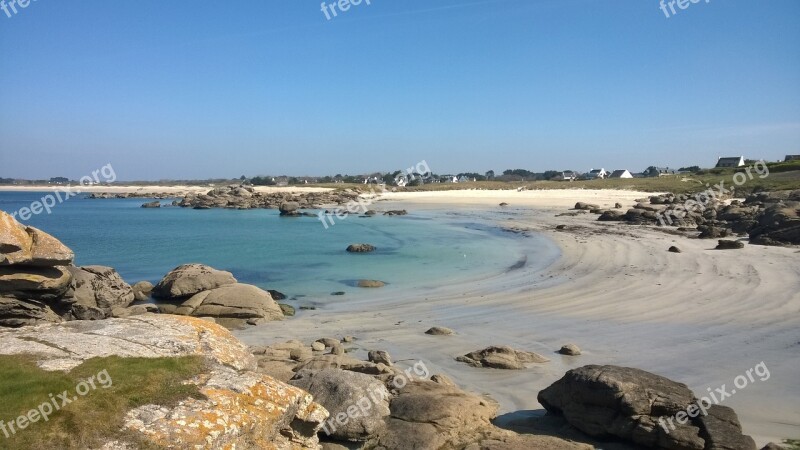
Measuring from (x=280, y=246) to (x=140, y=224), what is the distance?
85.8 feet

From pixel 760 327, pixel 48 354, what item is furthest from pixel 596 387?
pixel 760 327

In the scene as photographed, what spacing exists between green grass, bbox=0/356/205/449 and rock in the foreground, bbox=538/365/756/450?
15.2 ft

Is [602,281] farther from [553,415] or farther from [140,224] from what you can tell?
[140,224]

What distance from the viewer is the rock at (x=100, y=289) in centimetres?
1511

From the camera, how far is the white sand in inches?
370

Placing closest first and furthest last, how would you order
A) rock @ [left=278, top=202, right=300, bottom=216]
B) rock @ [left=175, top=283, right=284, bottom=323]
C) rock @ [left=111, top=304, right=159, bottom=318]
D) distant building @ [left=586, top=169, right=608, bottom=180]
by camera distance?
rock @ [left=111, top=304, right=159, bottom=318]
rock @ [left=175, top=283, right=284, bottom=323]
rock @ [left=278, top=202, right=300, bottom=216]
distant building @ [left=586, top=169, right=608, bottom=180]

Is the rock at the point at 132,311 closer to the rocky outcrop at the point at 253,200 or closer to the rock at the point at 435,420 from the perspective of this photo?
the rock at the point at 435,420

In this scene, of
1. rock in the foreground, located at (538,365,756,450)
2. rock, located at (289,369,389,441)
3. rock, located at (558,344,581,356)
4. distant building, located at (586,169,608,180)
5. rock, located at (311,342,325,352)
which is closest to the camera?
rock in the foreground, located at (538,365,756,450)

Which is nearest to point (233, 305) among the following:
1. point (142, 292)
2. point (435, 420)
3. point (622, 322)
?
point (142, 292)

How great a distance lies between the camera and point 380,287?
803 inches

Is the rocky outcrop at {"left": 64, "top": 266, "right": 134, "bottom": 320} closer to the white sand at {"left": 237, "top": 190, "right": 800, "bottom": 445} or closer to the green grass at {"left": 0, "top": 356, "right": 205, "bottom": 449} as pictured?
the white sand at {"left": 237, "top": 190, "right": 800, "bottom": 445}

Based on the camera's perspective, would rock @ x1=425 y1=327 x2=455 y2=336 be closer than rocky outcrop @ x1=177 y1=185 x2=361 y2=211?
A: Yes
